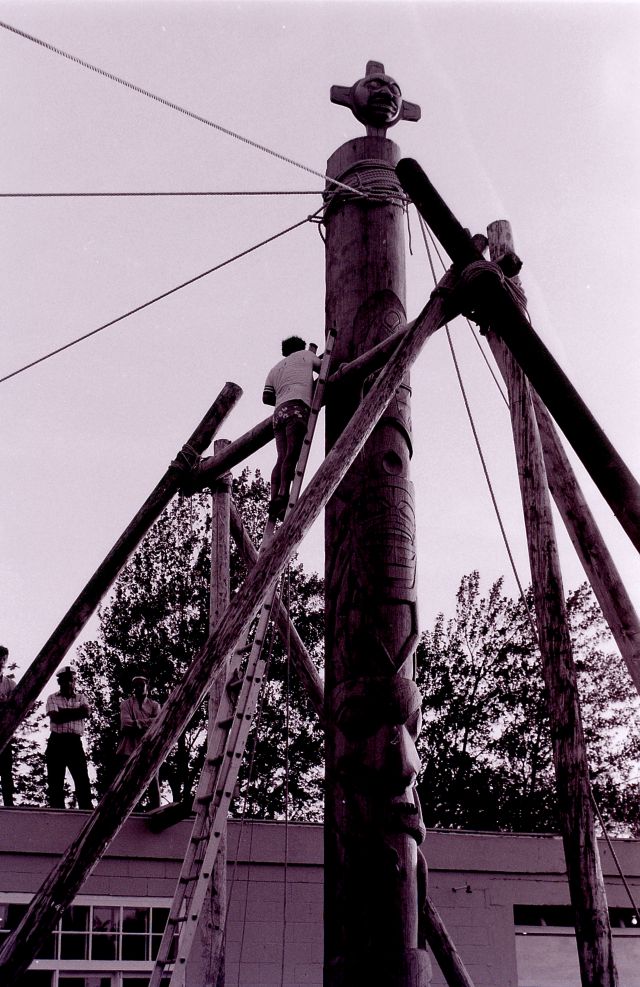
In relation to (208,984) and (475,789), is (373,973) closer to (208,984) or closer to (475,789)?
(208,984)

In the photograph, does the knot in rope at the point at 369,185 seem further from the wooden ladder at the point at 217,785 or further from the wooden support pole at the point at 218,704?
the wooden support pole at the point at 218,704

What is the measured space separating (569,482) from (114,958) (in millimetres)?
6632

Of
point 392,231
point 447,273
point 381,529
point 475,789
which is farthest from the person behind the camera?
point 475,789

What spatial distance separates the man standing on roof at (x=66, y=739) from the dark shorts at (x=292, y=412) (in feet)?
14.9

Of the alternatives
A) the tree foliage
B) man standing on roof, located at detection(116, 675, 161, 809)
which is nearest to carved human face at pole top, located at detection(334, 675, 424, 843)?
man standing on roof, located at detection(116, 675, 161, 809)

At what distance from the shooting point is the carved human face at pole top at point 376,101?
654cm

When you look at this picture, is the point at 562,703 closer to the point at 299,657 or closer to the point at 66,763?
the point at 299,657

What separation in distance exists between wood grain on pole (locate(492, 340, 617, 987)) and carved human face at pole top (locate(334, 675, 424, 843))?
2.46 ft

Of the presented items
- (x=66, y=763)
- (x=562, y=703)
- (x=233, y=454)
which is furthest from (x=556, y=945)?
(x=562, y=703)

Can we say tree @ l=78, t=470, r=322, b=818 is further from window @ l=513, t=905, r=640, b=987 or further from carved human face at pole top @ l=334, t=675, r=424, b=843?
carved human face at pole top @ l=334, t=675, r=424, b=843

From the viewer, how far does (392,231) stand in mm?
6109

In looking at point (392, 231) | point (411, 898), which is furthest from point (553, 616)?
point (392, 231)

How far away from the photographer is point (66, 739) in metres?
9.99

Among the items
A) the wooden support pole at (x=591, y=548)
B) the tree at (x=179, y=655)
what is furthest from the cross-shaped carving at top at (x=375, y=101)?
the tree at (x=179, y=655)
